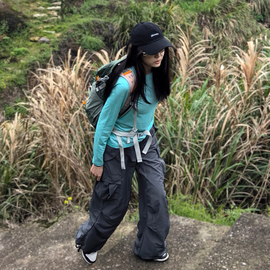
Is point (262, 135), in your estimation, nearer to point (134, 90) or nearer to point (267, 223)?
point (267, 223)

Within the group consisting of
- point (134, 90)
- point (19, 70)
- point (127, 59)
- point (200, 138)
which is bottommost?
point (200, 138)

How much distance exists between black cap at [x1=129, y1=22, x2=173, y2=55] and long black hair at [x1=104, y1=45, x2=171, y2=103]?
1.8 inches

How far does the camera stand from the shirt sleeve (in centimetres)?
218

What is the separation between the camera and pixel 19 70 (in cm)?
644

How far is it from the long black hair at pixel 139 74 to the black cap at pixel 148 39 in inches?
1.8

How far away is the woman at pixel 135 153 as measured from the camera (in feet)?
7.20

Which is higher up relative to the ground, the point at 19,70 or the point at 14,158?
the point at 19,70

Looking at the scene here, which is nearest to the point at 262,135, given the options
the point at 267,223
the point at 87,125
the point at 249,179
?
the point at 249,179

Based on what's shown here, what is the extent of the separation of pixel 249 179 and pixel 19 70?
14.3 feet

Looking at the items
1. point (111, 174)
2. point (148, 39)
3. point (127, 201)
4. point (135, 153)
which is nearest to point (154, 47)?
point (148, 39)

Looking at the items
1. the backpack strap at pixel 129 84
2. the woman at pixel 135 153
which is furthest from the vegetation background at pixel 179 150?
the backpack strap at pixel 129 84

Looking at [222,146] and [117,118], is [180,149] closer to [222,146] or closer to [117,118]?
[222,146]

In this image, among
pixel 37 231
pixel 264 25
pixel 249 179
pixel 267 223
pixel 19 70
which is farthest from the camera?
pixel 264 25

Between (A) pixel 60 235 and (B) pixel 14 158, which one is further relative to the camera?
(B) pixel 14 158
